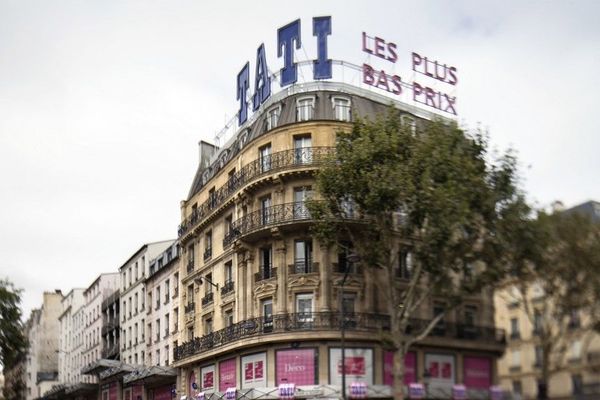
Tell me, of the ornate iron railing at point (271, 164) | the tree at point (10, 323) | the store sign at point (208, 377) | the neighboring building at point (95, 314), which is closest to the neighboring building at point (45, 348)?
the neighboring building at point (95, 314)

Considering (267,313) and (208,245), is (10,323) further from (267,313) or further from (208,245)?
(267,313)

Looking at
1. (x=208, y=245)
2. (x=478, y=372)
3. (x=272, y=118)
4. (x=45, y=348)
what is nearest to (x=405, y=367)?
(x=478, y=372)

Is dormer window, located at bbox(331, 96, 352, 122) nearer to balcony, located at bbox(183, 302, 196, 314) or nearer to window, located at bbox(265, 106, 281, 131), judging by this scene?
window, located at bbox(265, 106, 281, 131)

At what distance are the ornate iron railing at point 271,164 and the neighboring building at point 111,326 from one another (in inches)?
1156

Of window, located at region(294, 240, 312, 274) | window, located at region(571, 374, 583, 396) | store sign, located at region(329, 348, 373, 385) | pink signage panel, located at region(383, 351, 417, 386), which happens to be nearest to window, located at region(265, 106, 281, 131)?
window, located at region(294, 240, 312, 274)

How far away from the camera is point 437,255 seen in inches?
1379

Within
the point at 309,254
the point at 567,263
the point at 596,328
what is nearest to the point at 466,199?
the point at 567,263

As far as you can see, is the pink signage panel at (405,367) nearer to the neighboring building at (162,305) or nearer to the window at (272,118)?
the window at (272,118)

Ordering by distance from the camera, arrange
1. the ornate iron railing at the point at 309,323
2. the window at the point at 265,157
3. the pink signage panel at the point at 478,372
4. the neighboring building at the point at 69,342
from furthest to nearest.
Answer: the neighboring building at the point at 69,342
the window at the point at 265,157
the ornate iron railing at the point at 309,323
the pink signage panel at the point at 478,372

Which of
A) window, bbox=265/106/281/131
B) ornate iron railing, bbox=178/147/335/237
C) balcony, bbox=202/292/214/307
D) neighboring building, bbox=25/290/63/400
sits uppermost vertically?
window, bbox=265/106/281/131

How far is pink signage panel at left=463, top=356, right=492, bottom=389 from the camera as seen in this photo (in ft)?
123

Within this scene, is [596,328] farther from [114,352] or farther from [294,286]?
[114,352]

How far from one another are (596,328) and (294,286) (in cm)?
1540

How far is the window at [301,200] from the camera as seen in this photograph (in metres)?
41.2
